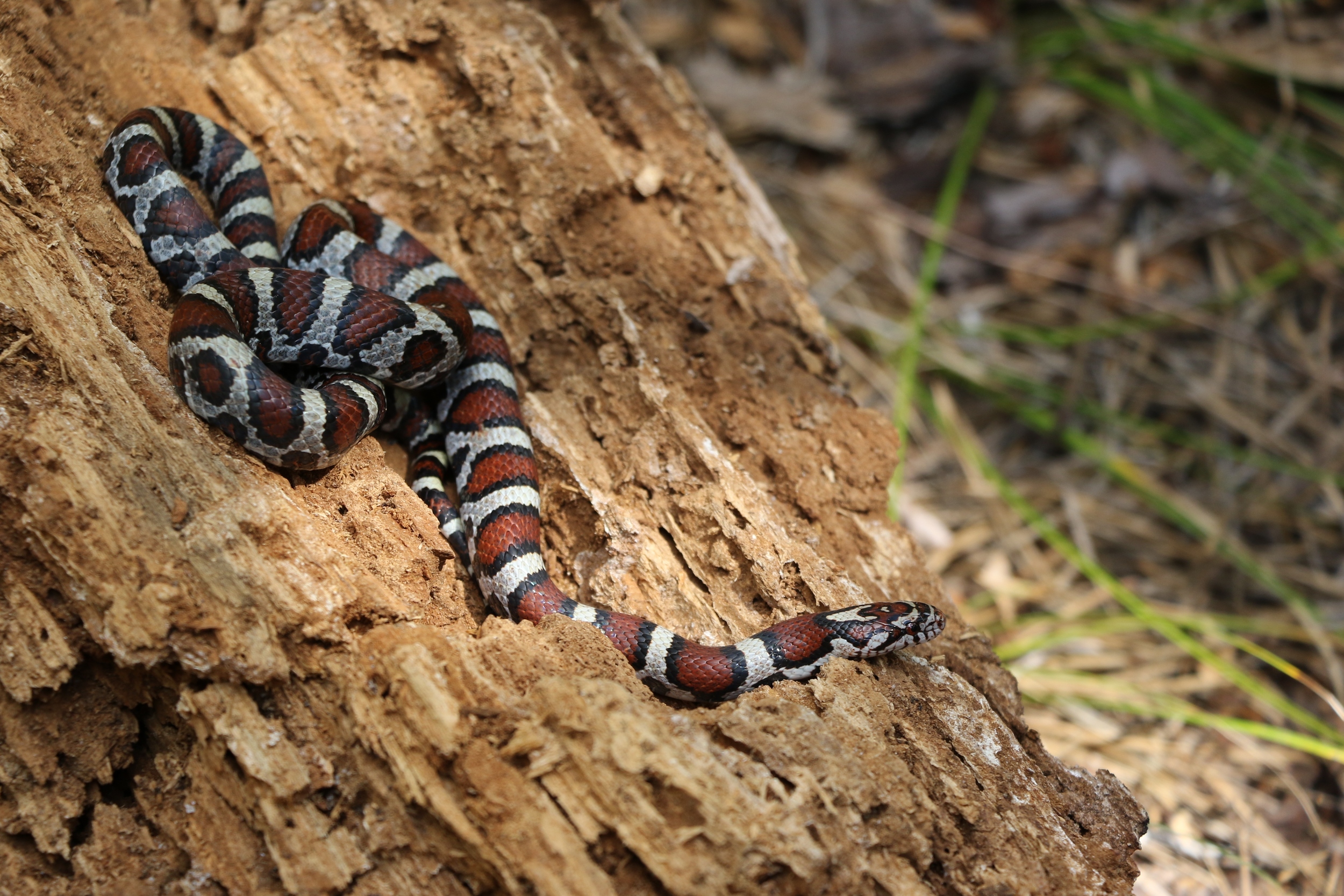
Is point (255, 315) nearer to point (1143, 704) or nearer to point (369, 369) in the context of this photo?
point (369, 369)

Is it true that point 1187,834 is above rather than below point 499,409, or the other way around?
below

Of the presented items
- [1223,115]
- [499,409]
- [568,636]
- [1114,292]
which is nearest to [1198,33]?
[1223,115]

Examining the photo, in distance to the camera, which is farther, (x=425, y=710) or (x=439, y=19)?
(x=439, y=19)

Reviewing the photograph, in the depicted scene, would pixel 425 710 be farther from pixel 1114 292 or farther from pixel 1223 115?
pixel 1223 115

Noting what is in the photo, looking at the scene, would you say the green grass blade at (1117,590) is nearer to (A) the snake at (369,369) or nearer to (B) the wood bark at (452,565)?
(B) the wood bark at (452,565)

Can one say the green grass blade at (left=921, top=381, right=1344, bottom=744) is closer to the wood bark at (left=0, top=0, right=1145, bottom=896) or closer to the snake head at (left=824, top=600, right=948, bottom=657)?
the wood bark at (left=0, top=0, right=1145, bottom=896)

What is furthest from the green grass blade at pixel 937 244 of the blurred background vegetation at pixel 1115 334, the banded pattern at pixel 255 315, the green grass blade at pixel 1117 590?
the banded pattern at pixel 255 315

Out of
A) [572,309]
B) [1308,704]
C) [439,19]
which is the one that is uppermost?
[439,19]
